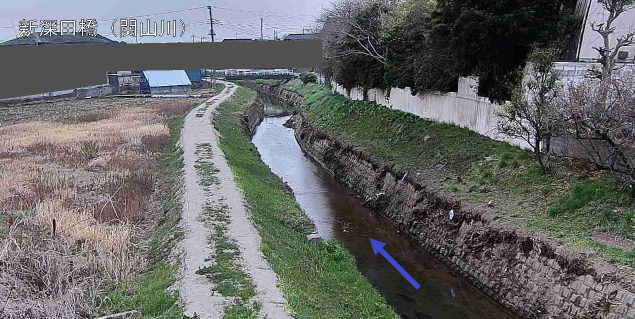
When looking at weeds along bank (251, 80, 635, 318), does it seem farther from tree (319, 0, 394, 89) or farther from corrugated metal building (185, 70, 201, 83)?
corrugated metal building (185, 70, 201, 83)

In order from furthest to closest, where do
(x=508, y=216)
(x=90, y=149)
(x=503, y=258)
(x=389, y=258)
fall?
(x=90, y=149)
(x=389, y=258)
(x=508, y=216)
(x=503, y=258)

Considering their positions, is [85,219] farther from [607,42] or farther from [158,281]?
[607,42]

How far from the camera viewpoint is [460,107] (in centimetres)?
1967

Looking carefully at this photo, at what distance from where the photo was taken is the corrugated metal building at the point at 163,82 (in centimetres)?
6194

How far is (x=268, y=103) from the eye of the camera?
61.1 meters

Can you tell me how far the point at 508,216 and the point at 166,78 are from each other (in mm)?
60153

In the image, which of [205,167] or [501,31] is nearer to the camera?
[501,31]

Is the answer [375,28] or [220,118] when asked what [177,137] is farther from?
[375,28]

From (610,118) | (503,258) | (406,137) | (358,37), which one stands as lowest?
(503,258)

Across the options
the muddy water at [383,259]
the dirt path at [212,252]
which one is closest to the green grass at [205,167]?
the dirt path at [212,252]

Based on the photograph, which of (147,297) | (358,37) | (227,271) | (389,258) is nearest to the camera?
(147,297)

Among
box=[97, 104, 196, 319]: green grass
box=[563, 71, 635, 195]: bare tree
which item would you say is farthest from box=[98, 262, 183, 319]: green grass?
box=[563, 71, 635, 195]: bare tree

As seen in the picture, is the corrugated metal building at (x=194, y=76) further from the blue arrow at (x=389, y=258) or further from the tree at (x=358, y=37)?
the blue arrow at (x=389, y=258)

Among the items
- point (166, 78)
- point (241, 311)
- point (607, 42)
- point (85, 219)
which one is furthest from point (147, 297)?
point (166, 78)
